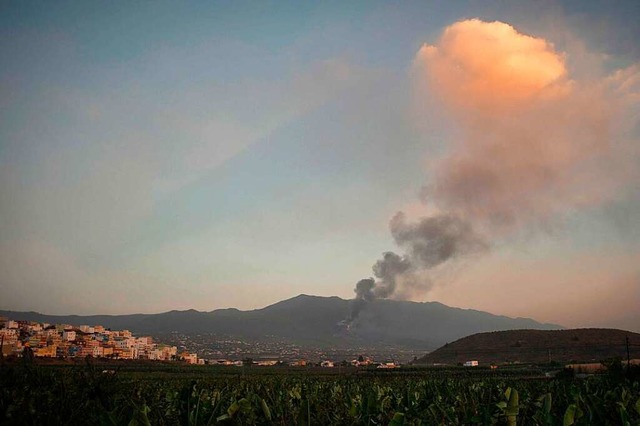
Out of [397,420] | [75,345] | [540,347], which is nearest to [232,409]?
[397,420]

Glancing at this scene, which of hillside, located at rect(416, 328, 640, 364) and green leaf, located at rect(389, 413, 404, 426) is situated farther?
hillside, located at rect(416, 328, 640, 364)

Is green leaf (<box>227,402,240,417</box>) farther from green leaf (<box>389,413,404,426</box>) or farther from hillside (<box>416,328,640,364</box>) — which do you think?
hillside (<box>416,328,640,364</box>)

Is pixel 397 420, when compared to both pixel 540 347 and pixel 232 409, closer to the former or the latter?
pixel 232 409

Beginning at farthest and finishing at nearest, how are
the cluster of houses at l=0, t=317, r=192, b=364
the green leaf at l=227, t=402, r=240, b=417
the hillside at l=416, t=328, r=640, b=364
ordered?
the cluster of houses at l=0, t=317, r=192, b=364 < the hillside at l=416, t=328, r=640, b=364 < the green leaf at l=227, t=402, r=240, b=417

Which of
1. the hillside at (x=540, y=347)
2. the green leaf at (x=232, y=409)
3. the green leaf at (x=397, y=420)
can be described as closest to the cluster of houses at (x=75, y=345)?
the hillside at (x=540, y=347)

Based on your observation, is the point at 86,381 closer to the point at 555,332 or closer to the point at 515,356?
the point at 515,356

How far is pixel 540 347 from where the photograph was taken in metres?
159

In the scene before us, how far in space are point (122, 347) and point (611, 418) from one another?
654ft

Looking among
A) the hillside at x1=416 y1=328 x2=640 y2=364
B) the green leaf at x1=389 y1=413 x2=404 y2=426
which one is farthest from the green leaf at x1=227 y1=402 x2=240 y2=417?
the hillside at x1=416 y1=328 x2=640 y2=364

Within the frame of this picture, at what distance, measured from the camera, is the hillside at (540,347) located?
143 meters

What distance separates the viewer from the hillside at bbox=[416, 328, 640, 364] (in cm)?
14300

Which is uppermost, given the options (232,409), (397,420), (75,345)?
(232,409)

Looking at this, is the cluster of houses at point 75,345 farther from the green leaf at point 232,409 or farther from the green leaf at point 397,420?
the green leaf at point 397,420

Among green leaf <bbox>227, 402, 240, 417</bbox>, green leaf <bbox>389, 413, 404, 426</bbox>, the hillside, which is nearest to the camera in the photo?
green leaf <bbox>227, 402, 240, 417</bbox>
